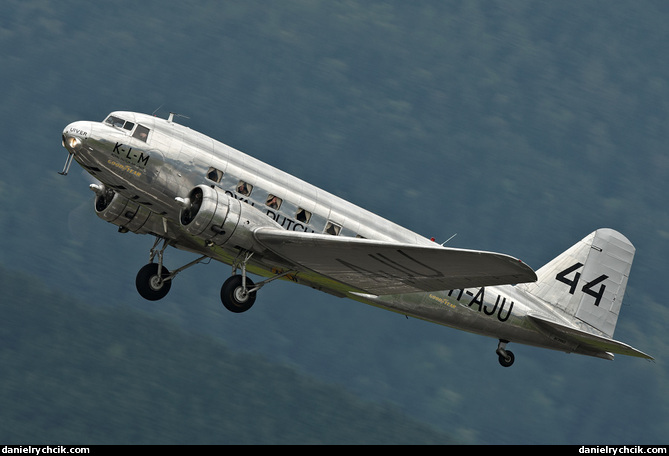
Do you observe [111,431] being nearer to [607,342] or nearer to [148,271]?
[148,271]

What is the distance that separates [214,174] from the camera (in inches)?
819

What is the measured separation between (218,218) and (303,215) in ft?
8.73

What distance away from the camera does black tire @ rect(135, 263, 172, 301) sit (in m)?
23.0

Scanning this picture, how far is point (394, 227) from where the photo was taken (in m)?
22.8

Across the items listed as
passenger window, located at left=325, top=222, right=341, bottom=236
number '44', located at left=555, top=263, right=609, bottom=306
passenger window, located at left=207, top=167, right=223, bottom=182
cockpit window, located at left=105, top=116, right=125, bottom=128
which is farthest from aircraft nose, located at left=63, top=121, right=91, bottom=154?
number '44', located at left=555, top=263, right=609, bottom=306

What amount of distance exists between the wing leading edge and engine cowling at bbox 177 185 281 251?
35cm

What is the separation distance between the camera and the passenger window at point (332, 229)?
70.9ft

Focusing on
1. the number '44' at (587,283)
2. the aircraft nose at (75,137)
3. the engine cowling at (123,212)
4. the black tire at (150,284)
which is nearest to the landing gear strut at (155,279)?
the black tire at (150,284)

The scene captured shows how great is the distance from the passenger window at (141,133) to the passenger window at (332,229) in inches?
195

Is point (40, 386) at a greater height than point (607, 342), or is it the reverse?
point (607, 342)

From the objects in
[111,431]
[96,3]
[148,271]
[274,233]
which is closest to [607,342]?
[274,233]

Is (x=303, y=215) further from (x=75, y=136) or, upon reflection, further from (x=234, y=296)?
(x=75, y=136)

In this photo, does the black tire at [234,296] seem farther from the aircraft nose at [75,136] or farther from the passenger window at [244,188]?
the aircraft nose at [75,136]

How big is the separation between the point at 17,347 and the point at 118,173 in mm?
23338
